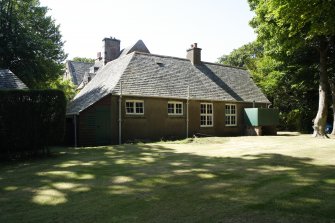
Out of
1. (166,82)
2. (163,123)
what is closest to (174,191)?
(163,123)

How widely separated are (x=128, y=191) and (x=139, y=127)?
48.4ft

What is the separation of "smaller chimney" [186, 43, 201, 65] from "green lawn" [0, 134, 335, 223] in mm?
19282

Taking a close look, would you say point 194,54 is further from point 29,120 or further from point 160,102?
point 29,120

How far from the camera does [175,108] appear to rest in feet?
78.9

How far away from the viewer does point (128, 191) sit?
23.9ft

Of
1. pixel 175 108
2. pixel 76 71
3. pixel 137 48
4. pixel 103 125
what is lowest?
pixel 103 125

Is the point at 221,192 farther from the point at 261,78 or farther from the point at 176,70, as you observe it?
the point at 261,78

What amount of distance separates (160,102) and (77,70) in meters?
33.2

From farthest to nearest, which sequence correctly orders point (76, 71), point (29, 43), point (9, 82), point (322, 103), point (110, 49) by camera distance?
1. point (76, 71)
2. point (110, 49)
3. point (29, 43)
4. point (322, 103)
5. point (9, 82)

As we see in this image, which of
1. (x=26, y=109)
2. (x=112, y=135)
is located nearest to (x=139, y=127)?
(x=112, y=135)

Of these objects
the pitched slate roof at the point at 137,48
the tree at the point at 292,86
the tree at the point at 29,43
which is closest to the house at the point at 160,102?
the tree at the point at 292,86

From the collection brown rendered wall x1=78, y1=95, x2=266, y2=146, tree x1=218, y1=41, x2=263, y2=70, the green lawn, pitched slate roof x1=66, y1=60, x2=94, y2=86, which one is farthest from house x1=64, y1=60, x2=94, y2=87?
the green lawn

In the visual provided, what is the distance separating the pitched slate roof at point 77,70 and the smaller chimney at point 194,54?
2527 cm

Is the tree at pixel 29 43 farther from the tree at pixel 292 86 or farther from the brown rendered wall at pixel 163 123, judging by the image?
the tree at pixel 292 86
